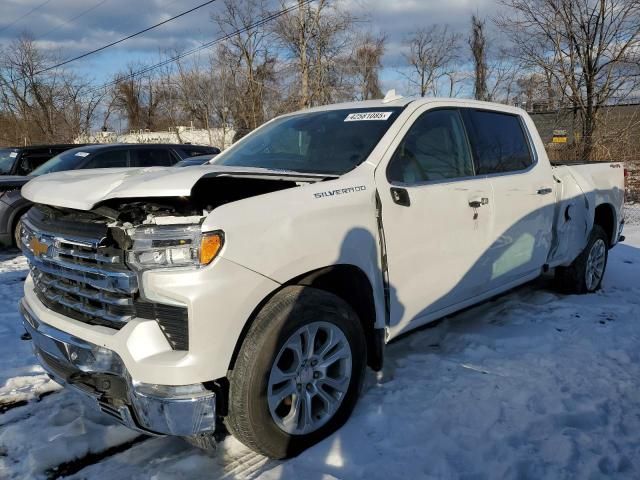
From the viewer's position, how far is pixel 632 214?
1125 cm

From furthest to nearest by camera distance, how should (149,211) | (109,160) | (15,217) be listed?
(109,160) < (15,217) < (149,211)

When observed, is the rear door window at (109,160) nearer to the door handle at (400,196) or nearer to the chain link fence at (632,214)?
the door handle at (400,196)

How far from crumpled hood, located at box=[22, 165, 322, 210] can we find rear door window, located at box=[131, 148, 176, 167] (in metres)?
6.50

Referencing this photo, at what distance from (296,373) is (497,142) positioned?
260 centimetres

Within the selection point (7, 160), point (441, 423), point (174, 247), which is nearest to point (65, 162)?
point (7, 160)

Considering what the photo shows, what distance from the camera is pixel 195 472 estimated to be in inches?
102

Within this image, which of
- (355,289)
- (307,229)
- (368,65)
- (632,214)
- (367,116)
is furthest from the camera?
(368,65)

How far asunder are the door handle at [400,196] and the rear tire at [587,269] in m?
2.94

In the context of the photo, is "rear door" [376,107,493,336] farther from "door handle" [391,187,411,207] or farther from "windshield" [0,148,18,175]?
"windshield" [0,148,18,175]

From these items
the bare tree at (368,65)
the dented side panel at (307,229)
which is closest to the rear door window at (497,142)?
the dented side panel at (307,229)

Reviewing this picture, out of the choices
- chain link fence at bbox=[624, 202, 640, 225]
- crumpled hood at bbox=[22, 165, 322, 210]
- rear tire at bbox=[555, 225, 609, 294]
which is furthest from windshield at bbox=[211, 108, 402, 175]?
chain link fence at bbox=[624, 202, 640, 225]

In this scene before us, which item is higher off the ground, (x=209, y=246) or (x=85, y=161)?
(x=85, y=161)

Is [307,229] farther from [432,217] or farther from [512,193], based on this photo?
[512,193]

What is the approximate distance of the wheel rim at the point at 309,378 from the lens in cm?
263
